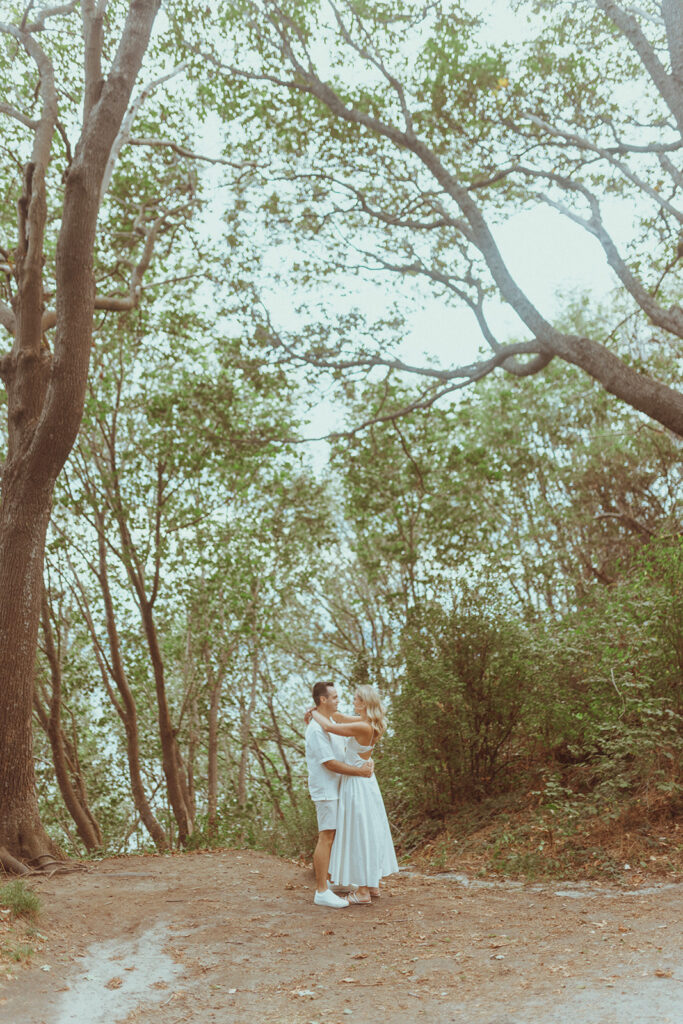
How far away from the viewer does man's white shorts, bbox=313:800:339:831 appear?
6.93m

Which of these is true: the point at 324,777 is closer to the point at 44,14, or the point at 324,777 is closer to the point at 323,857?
the point at 323,857

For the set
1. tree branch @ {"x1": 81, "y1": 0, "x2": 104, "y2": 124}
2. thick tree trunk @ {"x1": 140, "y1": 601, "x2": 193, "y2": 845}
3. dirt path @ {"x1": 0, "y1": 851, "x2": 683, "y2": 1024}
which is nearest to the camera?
dirt path @ {"x1": 0, "y1": 851, "x2": 683, "y2": 1024}

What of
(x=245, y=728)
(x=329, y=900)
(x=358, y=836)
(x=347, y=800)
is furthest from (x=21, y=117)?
(x=245, y=728)

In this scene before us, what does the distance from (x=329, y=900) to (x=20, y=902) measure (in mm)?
2327

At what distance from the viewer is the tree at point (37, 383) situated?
7.70m

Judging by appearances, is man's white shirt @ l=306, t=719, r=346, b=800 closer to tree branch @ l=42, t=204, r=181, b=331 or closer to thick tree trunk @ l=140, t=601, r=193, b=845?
tree branch @ l=42, t=204, r=181, b=331

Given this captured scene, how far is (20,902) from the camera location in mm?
5848

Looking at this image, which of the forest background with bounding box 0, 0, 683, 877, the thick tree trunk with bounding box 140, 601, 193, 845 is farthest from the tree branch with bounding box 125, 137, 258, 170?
the thick tree trunk with bounding box 140, 601, 193, 845

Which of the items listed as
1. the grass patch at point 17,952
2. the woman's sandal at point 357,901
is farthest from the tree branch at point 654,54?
the grass patch at point 17,952

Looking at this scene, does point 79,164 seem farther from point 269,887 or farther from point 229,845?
point 229,845

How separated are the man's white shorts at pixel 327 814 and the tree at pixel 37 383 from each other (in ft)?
8.52

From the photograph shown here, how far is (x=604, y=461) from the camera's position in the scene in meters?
16.1

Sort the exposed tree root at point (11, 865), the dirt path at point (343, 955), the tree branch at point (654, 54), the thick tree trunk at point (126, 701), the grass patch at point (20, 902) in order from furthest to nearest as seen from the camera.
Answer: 1. the thick tree trunk at point (126, 701)
2. the tree branch at point (654, 54)
3. the exposed tree root at point (11, 865)
4. the grass patch at point (20, 902)
5. the dirt path at point (343, 955)

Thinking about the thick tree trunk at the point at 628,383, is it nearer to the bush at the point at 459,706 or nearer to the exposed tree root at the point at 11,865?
the bush at the point at 459,706
